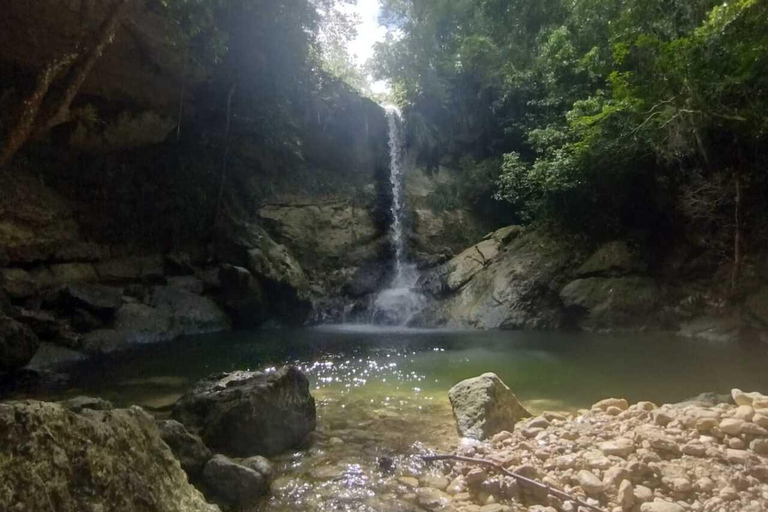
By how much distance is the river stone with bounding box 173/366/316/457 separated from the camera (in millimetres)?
4062

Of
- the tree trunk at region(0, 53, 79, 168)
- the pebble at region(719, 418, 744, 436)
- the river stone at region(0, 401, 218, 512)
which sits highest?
the tree trunk at region(0, 53, 79, 168)

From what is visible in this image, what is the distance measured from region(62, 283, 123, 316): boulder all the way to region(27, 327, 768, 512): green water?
180cm

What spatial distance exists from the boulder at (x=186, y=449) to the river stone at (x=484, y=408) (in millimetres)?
2309

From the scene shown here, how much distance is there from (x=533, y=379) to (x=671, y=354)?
134 inches

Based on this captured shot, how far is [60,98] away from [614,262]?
12773mm

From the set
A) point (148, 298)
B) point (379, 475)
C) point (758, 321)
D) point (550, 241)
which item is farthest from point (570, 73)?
point (379, 475)

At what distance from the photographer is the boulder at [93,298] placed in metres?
10.2

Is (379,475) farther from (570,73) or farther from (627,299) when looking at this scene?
(570,73)

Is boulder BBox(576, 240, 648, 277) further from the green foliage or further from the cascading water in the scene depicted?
the cascading water

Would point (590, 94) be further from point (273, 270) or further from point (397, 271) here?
point (273, 270)

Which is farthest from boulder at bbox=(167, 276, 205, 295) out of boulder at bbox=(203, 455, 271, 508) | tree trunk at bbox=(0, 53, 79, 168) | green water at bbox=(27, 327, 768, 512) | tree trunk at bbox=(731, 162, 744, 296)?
tree trunk at bbox=(731, 162, 744, 296)

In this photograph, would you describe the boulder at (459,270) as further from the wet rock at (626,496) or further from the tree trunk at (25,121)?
the wet rock at (626,496)

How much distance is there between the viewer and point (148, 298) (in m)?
11.8

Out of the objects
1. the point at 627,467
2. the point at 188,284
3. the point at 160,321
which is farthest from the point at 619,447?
the point at 188,284
